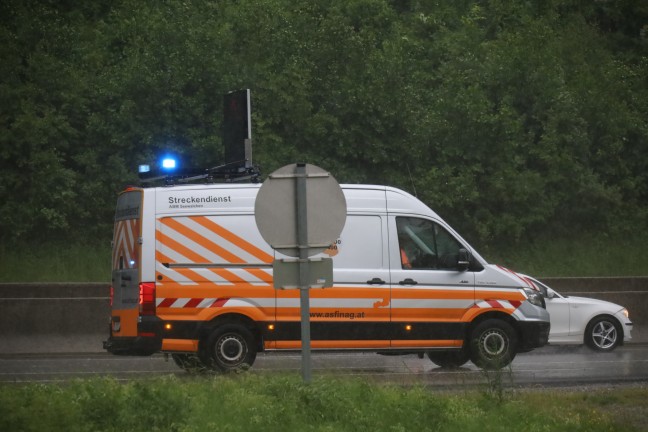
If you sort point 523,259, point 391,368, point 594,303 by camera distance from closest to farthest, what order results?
point 391,368, point 594,303, point 523,259

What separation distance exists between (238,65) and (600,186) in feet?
30.9

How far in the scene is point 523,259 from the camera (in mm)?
28062

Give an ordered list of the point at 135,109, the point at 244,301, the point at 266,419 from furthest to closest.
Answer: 1. the point at 135,109
2. the point at 244,301
3. the point at 266,419

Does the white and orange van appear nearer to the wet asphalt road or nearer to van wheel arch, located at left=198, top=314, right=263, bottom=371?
van wheel arch, located at left=198, top=314, right=263, bottom=371

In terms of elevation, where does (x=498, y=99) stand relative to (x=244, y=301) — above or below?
above

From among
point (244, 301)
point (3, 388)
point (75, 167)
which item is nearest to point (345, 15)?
point (75, 167)

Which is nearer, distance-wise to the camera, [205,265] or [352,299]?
[205,265]

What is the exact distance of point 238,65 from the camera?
92.7ft

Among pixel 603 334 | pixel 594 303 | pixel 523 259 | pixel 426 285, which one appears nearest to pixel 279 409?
pixel 426 285

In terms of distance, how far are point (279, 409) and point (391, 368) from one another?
24.2 feet

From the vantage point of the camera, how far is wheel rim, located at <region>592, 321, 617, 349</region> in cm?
2109

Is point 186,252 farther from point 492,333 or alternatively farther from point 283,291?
point 492,333

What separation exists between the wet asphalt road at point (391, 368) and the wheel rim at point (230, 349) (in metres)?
0.48

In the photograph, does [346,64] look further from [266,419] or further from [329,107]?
[266,419]
